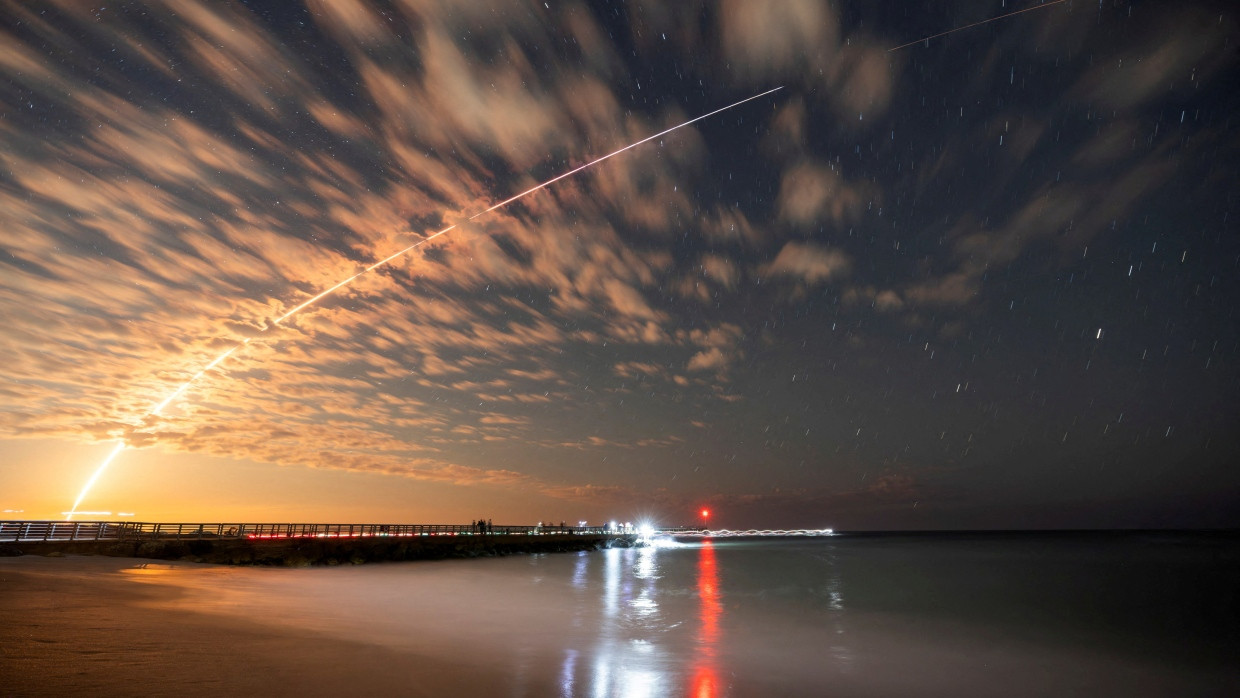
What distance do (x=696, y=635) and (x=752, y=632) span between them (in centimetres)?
254

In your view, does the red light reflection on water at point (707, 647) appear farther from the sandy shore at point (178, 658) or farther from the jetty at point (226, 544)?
the jetty at point (226, 544)

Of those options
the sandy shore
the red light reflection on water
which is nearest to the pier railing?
the sandy shore

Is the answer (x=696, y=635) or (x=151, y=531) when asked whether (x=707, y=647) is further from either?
(x=151, y=531)

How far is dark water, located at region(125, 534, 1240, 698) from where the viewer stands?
46.7ft

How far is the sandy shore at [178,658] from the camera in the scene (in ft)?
30.1

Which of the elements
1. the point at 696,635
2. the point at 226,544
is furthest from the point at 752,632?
the point at 226,544

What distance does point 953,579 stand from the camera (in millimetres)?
50000

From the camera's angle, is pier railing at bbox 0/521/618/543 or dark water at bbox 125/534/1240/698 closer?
dark water at bbox 125/534/1240/698

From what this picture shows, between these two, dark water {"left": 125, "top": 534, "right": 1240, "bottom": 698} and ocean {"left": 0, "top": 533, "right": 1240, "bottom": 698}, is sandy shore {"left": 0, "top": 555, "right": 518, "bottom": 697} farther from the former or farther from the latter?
dark water {"left": 125, "top": 534, "right": 1240, "bottom": 698}

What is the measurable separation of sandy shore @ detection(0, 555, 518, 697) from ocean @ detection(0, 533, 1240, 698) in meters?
0.12

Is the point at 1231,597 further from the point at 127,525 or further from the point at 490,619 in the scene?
the point at 127,525

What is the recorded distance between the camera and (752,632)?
826 inches

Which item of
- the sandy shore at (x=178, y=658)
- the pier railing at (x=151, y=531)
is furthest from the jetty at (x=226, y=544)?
the sandy shore at (x=178, y=658)

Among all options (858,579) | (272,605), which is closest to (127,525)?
(272,605)
